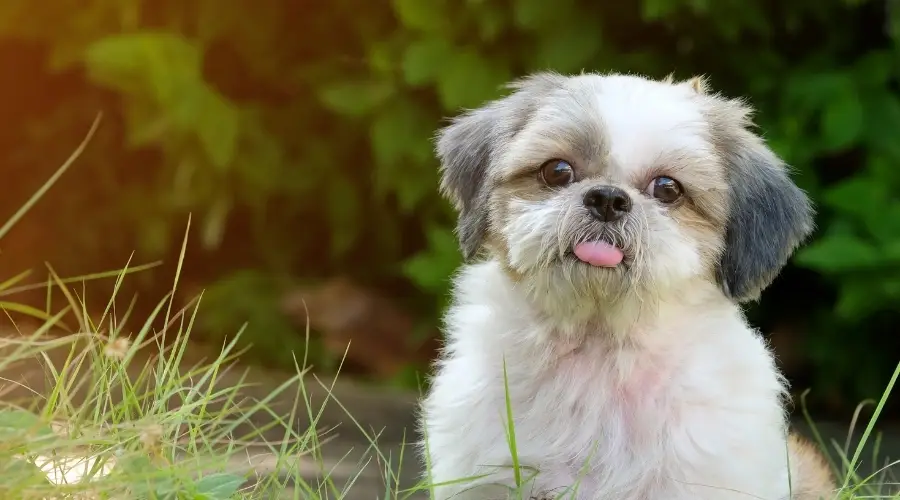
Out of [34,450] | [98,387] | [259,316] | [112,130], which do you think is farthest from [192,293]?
[34,450]

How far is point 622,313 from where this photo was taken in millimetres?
3121

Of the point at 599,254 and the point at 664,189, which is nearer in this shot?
the point at 599,254

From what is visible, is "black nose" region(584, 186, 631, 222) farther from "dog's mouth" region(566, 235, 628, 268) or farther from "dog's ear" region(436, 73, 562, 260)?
"dog's ear" region(436, 73, 562, 260)

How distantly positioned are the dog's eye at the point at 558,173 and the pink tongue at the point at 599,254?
25 cm

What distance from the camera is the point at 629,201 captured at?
298 cm

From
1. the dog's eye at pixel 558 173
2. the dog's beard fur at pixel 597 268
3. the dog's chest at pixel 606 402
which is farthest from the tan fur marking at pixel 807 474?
the dog's eye at pixel 558 173

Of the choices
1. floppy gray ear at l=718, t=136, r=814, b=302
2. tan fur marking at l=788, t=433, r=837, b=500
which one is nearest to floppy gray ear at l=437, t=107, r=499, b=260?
floppy gray ear at l=718, t=136, r=814, b=302

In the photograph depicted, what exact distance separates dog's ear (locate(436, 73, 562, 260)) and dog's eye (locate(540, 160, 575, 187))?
226mm

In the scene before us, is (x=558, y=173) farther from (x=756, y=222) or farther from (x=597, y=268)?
(x=756, y=222)

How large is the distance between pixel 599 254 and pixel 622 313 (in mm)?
225

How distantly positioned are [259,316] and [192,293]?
0.57m

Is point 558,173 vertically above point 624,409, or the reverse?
point 558,173

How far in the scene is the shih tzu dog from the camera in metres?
3.01

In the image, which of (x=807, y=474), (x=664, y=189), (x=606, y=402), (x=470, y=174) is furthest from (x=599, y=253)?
(x=807, y=474)
